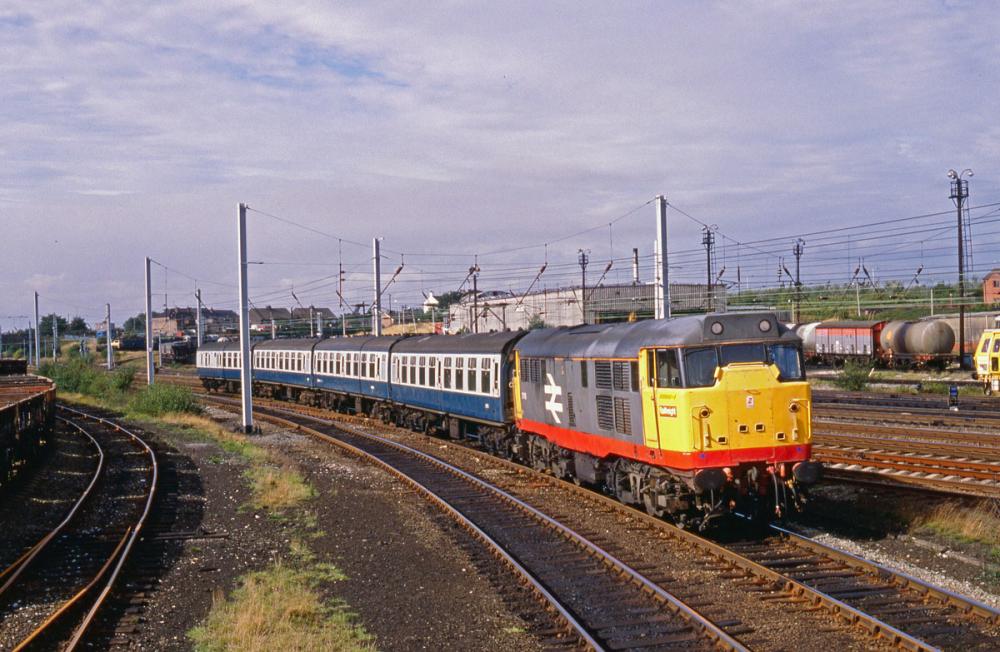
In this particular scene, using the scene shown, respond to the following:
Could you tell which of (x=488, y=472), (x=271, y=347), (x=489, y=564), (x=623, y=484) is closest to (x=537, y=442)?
(x=488, y=472)

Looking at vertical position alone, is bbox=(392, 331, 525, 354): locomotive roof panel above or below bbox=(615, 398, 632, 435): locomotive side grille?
above

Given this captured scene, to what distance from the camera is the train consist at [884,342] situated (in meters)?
50.4

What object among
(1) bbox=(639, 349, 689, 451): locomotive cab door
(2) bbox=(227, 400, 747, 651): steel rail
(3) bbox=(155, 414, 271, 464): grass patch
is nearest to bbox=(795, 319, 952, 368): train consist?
(3) bbox=(155, 414, 271, 464): grass patch

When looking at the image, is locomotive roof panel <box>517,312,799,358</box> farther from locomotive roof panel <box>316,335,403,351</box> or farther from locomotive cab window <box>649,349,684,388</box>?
locomotive roof panel <box>316,335,403,351</box>

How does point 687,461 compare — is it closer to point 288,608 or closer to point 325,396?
point 288,608

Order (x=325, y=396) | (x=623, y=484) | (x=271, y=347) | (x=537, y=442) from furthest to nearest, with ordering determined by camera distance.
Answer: (x=271, y=347) → (x=325, y=396) → (x=537, y=442) → (x=623, y=484)

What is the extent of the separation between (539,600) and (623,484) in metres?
5.11

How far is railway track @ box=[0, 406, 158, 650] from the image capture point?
9859 millimetres

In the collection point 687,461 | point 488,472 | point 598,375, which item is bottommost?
point 488,472

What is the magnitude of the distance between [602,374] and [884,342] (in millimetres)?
A: 45077

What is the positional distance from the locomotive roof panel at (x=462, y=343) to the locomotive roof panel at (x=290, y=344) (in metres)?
12.9

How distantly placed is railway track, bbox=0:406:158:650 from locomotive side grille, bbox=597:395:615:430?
770 centimetres

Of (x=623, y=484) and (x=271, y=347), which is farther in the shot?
(x=271, y=347)

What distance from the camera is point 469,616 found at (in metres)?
10.0
